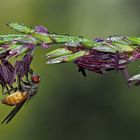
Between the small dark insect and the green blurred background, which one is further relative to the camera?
the green blurred background

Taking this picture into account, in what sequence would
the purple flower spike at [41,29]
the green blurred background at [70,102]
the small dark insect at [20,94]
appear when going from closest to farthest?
the purple flower spike at [41,29]
the small dark insect at [20,94]
the green blurred background at [70,102]

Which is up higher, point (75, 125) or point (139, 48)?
point (139, 48)

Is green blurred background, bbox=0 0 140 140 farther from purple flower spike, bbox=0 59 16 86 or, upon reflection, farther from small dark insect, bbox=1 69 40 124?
purple flower spike, bbox=0 59 16 86

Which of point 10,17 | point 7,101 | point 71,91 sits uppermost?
point 7,101

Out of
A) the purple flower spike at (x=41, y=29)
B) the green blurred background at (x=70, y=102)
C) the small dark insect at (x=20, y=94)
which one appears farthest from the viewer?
the green blurred background at (x=70, y=102)

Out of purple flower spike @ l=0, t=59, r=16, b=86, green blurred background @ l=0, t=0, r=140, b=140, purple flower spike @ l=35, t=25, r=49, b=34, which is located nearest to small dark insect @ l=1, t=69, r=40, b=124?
purple flower spike @ l=0, t=59, r=16, b=86

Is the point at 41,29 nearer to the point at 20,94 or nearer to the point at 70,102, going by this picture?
the point at 20,94

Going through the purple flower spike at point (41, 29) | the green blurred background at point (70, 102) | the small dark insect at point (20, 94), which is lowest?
the green blurred background at point (70, 102)

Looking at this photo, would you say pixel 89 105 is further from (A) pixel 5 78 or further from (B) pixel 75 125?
(A) pixel 5 78

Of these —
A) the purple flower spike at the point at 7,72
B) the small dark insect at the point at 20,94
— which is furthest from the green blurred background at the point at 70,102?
the purple flower spike at the point at 7,72

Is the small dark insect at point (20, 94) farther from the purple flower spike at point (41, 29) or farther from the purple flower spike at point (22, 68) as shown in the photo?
the purple flower spike at point (41, 29)

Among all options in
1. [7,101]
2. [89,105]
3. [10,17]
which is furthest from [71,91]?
[7,101]
